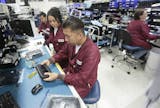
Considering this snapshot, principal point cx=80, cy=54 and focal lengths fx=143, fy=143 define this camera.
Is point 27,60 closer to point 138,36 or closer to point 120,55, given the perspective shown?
point 138,36

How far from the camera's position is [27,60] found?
1712 mm

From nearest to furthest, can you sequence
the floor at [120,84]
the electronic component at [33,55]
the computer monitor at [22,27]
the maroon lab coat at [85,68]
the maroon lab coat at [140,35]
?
1. the maroon lab coat at [85,68]
2. the electronic component at [33,55]
3. the floor at [120,84]
4. the computer monitor at [22,27]
5. the maroon lab coat at [140,35]

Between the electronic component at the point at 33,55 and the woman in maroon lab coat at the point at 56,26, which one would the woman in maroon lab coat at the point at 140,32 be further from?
the electronic component at the point at 33,55

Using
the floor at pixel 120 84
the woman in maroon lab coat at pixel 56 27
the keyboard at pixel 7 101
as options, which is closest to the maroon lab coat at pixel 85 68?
the keyboard at pixel 7 101

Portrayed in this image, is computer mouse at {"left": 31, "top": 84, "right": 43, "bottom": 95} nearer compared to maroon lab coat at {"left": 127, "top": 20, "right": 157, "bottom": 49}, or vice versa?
computer mouse at {"left": 31, "top": 84, "right": 43, "bottom": 95}

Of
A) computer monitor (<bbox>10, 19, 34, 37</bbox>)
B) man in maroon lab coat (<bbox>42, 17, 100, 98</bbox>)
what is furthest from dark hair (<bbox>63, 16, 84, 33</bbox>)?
computer monitor (<bbox>10, 19, 34, 37</bbox>)

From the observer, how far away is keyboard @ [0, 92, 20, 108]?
3.09ft

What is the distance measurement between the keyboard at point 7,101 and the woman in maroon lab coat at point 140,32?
255 cm

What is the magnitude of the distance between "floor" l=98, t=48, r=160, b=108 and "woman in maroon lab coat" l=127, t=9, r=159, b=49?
Result: 0.62 m

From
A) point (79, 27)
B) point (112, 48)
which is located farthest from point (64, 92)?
point (112, 48)

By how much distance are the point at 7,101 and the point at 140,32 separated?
276 cm

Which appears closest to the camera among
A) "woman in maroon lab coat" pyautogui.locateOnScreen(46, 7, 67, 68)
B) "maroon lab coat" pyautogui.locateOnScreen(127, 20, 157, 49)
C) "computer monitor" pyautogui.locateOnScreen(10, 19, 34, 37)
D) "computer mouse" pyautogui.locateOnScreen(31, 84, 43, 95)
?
"computer mouse" pyautogui.locateOnScreen(31, 84, 43, 95)

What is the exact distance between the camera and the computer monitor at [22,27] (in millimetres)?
2588

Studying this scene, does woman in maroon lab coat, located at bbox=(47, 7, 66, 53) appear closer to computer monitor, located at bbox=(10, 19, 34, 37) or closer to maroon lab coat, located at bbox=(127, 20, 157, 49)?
computer monitor, located at bbox=(10, 19, 34, 37)
